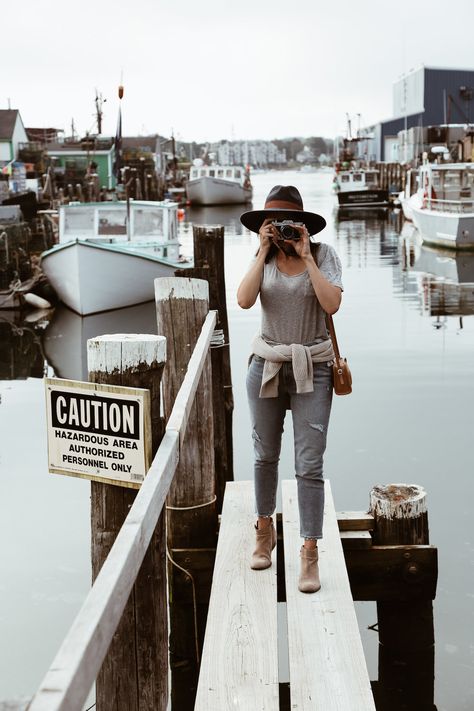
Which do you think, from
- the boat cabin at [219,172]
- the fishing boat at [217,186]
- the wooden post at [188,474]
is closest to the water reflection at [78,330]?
the wooden post at [188,474]

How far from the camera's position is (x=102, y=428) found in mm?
2881

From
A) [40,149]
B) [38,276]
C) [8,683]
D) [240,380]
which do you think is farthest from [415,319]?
[40,149]

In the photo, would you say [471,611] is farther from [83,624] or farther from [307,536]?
[83,624]

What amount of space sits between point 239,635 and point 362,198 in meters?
57.3

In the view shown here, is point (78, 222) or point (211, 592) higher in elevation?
point (78, 222)

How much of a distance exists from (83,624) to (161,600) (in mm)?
1341

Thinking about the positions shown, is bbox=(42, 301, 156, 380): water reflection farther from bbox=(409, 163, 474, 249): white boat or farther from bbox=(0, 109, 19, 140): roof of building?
bbox=(0, 109, 19, 140): roof of building

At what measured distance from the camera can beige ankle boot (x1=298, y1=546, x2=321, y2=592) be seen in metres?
4.09

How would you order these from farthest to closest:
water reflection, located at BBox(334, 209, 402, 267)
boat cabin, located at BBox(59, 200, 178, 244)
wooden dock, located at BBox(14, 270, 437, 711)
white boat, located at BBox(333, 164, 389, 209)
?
white boat, located at BBox(333, 164, 389, 209)
water reflection, located at BBox(334, 209, 402, 267)
boat cabin, located at BBox(59, 200, 178, 244)
wooden dock, located at BBox(14, 270, 437, 711)

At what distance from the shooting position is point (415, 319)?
18.2 meters

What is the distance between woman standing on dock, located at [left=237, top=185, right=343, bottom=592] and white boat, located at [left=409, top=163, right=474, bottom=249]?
85.9 ft

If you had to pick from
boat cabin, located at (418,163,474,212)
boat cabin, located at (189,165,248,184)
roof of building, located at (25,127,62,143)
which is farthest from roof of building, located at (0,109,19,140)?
boat cabin, located at (418,163,474,212)

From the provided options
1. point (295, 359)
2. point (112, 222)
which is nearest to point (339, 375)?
point (295, 359)

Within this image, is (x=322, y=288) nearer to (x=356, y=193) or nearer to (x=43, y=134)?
(x=356, y=193)
